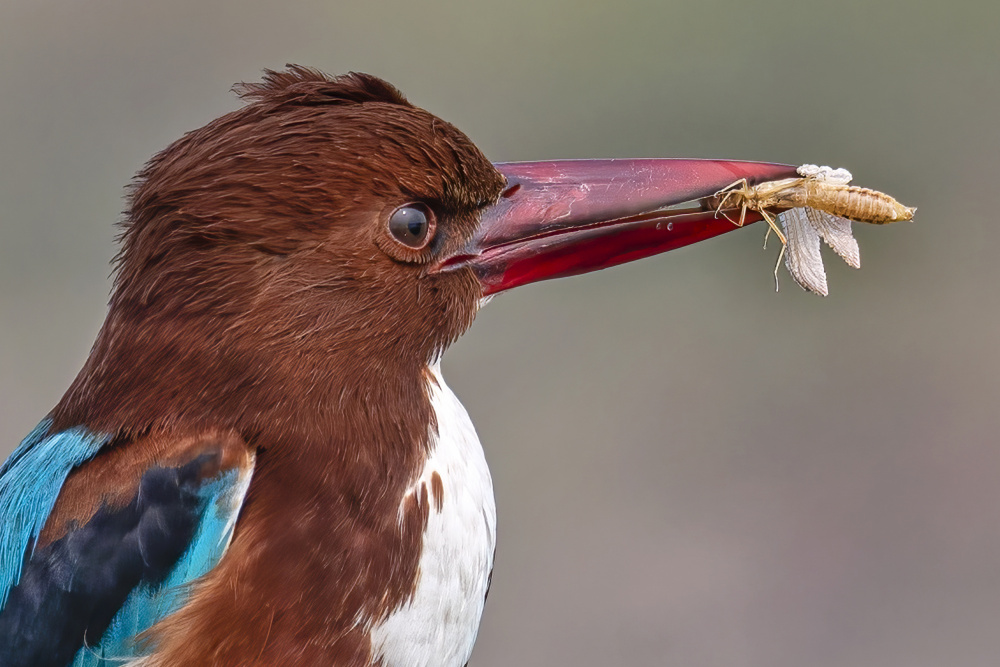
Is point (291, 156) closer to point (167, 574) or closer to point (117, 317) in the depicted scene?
point (117, 317)

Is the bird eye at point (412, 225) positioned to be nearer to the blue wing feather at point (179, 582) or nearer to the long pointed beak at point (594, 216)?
the long pointed beak at point (594, 216)

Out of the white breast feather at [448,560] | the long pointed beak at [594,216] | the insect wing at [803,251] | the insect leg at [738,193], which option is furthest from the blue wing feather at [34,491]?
the insect wing at [803,251]

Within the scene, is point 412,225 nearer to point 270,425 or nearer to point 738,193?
point 270,425

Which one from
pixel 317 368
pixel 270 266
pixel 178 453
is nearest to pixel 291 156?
pixel 270 266

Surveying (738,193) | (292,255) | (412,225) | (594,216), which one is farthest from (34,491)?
(738,193)

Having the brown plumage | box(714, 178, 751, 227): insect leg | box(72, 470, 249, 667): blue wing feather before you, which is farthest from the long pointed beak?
box(72, 470, 249, 667): blue wing feather
